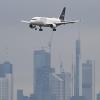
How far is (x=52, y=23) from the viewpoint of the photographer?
4218 inches

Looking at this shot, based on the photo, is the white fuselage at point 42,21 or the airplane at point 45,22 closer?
the white fuselage at point 42,21

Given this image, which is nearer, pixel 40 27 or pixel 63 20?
pixel 40 27

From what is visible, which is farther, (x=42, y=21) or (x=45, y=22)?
(x=45, y=22)

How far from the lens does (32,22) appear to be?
106m

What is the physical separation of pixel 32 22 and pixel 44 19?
277 centimetres

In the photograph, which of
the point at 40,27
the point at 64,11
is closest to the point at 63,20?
the point at 64,11

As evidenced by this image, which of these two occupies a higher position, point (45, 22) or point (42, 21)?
point (42, 21)

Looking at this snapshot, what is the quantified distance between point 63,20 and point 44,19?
8342mm

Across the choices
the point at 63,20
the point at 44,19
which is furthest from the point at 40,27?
the point at 63,20

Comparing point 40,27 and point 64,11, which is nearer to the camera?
point 40,27

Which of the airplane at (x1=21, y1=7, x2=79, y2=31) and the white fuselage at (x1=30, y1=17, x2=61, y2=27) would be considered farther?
the airplane at (x1=21, y1=7, x2=79, y2=31)

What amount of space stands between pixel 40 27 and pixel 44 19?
1239mm

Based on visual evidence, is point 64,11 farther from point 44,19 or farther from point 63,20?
point 44,19

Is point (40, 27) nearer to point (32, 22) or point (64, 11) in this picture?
point (32, 22)
